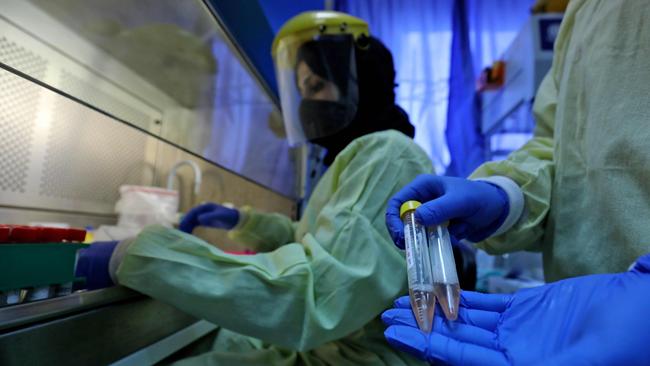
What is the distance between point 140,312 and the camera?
77 cm

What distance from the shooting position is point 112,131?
5.10 ft

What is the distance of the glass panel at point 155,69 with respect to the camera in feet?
3.10

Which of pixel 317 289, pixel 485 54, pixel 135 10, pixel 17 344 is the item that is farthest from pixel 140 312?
pixel 485 54

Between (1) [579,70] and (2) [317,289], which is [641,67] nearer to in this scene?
(1) [579,70]

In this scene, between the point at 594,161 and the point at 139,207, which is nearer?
the point at 594,161

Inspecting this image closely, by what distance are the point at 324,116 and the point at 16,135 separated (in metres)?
1.06

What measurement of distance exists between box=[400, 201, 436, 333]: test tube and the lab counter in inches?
22.6

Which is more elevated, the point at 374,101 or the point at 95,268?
the point at 374,101

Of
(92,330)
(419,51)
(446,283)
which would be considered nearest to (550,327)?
(446,283)

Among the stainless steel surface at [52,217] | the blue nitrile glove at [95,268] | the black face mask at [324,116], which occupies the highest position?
the black face mask at [324,116]

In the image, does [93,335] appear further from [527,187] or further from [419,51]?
[419,51]

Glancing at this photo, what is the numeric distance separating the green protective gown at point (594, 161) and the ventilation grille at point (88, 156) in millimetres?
1432

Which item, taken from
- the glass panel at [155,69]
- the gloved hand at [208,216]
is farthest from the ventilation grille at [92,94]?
the gloved hand at [208,216]

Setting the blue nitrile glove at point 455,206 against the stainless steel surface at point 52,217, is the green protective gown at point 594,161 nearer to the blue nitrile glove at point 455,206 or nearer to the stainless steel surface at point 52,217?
the blue nitrile glove at point 455,206
